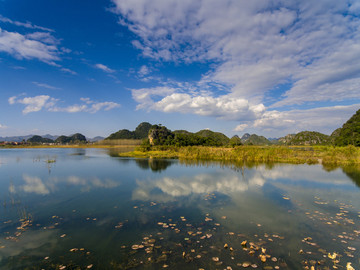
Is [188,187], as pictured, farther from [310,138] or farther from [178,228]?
[310,138]

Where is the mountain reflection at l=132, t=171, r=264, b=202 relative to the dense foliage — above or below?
below

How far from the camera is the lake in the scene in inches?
244

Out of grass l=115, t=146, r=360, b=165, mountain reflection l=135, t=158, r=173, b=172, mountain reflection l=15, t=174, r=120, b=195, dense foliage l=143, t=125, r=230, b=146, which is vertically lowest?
mountain reflection l=15, t=174, r=120, b=195

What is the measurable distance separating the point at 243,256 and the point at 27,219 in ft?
34.9

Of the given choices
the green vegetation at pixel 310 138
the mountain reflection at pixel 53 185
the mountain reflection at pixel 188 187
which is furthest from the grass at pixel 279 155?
the green vegetation at pixel 310 138

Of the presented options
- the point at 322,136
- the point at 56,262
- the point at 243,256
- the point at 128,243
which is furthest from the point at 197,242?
the point at 322,136

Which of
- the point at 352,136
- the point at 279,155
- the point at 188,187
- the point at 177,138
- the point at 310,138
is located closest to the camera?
the point at 188,187

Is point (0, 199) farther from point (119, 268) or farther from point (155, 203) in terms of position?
point (119, 268)

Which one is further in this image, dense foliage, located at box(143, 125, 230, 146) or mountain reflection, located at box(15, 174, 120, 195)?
dense foliage, located at box(143, 125, 230, 146)

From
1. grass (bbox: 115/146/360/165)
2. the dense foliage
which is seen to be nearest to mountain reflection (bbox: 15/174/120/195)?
grass (bbox: 115/146/360/165)

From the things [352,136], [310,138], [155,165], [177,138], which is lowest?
[155,165]

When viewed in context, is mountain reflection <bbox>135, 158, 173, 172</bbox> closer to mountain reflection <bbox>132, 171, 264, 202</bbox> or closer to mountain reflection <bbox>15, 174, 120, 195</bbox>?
mountain reflection <bbox>132, 171, 264, 202</bbox>

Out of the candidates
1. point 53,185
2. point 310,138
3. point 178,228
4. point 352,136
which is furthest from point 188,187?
point 310,138

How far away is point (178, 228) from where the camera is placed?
8.51 metres
